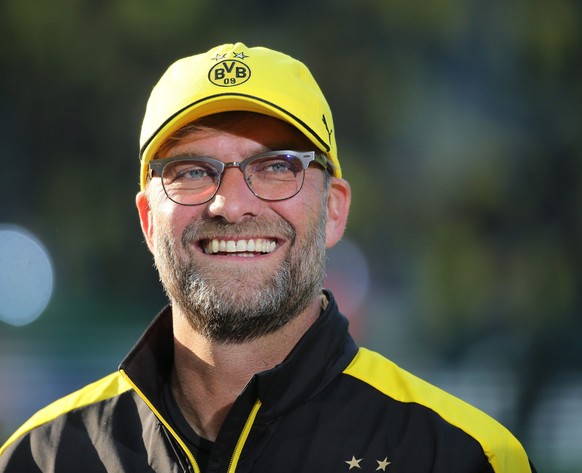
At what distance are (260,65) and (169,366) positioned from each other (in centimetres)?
64

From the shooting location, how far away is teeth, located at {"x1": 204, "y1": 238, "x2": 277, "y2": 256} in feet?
5.40

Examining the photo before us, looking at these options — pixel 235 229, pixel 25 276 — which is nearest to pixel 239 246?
pixel 235 229

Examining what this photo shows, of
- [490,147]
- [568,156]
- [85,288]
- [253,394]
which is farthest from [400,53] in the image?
[253,394]

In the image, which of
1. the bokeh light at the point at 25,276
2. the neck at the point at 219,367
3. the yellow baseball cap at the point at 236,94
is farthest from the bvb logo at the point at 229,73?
the bokeh light at the point at 25,276

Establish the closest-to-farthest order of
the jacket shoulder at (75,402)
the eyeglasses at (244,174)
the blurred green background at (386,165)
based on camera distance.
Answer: the eyeglasses at (244,174) < the jacket shoulder at (75,402) < the blurred green background at (386,165)

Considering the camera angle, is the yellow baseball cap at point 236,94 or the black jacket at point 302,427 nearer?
the black jacket at point 302,427

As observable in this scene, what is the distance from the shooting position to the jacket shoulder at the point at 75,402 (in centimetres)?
179

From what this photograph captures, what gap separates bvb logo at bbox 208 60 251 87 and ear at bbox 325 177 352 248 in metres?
0.30

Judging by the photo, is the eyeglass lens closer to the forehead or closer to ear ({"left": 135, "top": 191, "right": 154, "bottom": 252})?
the forehead

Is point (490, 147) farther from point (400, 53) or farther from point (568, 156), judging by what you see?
point (400, 53)

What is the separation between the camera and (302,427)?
5.30 ft

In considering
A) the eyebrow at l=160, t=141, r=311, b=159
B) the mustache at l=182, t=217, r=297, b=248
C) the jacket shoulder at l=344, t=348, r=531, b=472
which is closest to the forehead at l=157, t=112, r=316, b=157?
the eyebrow at l=160, t=141, r=311, b=159

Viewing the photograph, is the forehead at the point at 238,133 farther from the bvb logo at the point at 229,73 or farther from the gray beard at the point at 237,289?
the gray beard at the point at 237,289

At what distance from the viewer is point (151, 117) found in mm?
1766
